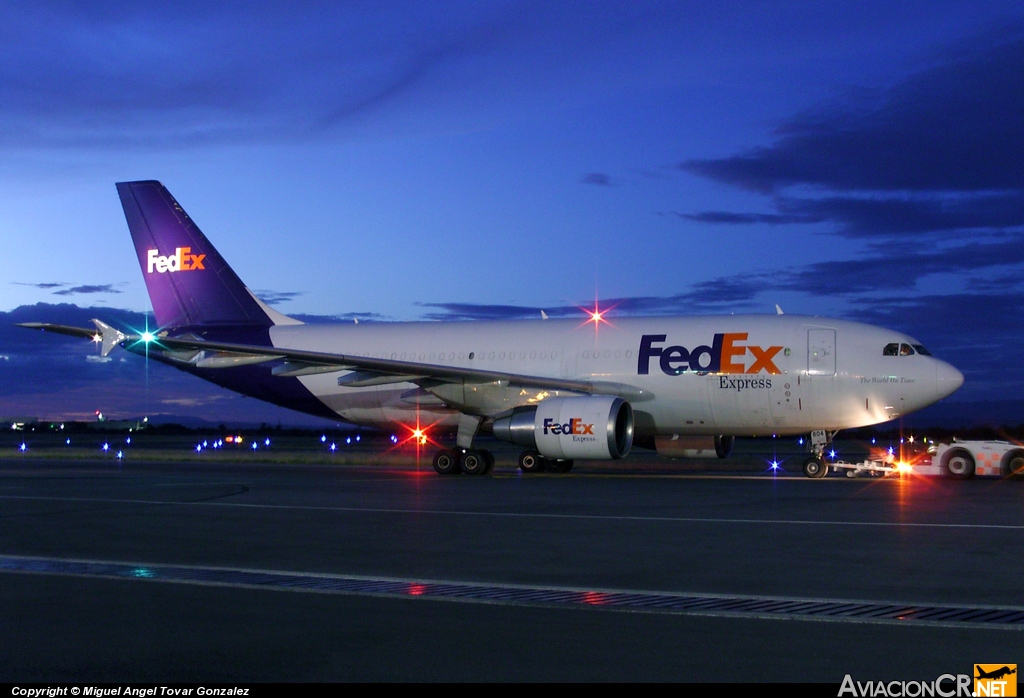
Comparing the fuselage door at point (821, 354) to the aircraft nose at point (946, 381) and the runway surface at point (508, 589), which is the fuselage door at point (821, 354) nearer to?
the aircraft nose at point (946, 381)

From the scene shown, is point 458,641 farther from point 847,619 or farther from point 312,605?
point 847,619

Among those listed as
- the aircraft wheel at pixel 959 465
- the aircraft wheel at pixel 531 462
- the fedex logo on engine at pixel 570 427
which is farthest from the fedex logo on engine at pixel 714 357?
the aircraft wheel at pixel 959 465

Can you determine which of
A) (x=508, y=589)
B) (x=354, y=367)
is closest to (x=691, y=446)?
(x=354, y=367)

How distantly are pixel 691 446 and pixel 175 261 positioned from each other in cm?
1533

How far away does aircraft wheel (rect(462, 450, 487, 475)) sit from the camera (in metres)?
25.1

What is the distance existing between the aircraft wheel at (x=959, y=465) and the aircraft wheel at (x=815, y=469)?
2842 mm

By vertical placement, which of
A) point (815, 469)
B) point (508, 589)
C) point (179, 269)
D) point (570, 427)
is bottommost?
point (508, 589)

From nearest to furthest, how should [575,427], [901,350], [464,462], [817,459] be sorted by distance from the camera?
[575,427] < [901,350] < [817,459] < [464,462]

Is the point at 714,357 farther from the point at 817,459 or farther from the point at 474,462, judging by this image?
the point at 474,462

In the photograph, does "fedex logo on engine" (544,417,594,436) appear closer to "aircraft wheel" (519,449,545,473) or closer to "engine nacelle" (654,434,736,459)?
"aircraft wheel" (519,449,545,473)

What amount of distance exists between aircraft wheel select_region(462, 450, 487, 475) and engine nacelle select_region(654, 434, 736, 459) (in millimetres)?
4283

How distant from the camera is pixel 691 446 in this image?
2623 cm

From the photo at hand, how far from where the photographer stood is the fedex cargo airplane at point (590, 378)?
23.1 metres

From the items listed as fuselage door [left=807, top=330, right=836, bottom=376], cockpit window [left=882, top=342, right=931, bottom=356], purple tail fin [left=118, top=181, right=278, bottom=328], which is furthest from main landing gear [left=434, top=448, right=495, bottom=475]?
cockpit window [left=882, top=342, right=931, bottom=356]
